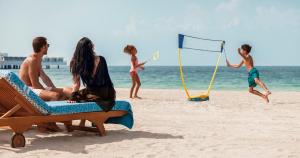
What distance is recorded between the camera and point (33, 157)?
4996mm

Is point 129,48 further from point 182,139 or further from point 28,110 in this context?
point 28,110

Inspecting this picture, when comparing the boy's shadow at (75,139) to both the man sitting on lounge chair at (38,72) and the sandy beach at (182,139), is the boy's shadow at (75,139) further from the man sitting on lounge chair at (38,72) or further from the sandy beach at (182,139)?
the man sitting on lounge chair at (38,72)

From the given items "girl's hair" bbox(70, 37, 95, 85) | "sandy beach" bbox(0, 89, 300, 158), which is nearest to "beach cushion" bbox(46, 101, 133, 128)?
"sandy beach" bbox(0, 89, 300, 158)

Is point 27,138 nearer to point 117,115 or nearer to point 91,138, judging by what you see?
point 91,138

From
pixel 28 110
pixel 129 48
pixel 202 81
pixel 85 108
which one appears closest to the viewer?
pixel 28 110

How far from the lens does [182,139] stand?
6215 millimetres

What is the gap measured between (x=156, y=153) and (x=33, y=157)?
4.61 feet

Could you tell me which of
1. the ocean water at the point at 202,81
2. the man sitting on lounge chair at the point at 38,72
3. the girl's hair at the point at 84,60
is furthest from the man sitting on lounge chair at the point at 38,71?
the ocean water at the point at 202,81

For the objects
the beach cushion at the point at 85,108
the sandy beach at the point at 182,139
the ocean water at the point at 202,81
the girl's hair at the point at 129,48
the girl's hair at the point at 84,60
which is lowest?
the ocean water at the point at 202,81

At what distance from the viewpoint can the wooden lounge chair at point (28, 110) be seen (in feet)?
17.6

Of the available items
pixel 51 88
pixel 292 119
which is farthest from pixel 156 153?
pixel 292 119

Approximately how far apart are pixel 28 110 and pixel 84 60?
104 centimetres

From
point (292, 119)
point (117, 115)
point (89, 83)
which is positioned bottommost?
point (292, 119)

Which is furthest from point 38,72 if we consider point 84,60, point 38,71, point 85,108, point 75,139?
point 75,139
